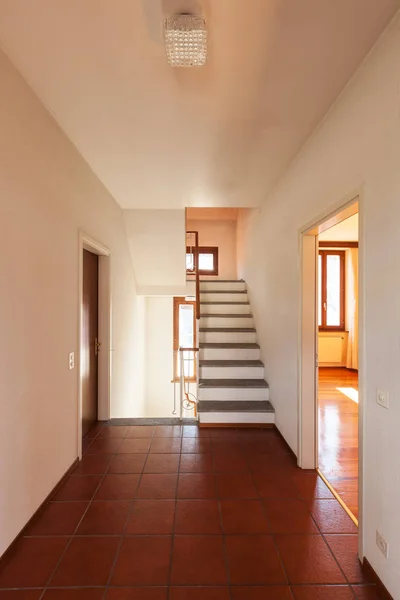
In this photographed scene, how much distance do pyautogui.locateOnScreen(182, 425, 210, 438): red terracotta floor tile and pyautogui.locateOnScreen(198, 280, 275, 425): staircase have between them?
0.12 meters

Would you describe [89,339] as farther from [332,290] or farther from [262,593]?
[332,290]

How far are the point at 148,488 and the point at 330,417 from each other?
267 cm

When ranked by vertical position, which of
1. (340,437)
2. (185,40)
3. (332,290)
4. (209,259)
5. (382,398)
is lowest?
(340,437)

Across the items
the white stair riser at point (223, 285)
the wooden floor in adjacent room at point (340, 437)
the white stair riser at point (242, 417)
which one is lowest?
the wooden floor in adjacent room at point (340, 437)

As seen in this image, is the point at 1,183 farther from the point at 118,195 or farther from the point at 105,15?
the point at 118,195

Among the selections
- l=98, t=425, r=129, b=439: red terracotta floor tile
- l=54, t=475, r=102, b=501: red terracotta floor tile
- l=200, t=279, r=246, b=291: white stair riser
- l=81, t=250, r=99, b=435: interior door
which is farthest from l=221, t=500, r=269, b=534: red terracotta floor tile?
l=200, t=279, r=246, b=291: white stair riser

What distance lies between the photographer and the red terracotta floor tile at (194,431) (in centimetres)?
346

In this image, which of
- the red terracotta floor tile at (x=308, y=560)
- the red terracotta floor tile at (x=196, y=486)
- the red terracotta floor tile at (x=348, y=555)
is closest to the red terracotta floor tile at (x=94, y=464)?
the red terracotta floor tile at (x=196, y=486)

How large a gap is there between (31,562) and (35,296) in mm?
1526

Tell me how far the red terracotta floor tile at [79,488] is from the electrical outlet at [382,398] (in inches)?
83.2

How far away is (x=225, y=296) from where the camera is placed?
560 centimetres

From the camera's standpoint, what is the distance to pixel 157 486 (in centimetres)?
250

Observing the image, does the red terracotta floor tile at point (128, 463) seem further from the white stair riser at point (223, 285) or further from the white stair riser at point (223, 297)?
the white stair riser at point (223, 285)

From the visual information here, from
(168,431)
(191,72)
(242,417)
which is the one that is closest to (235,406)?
(242,417)
